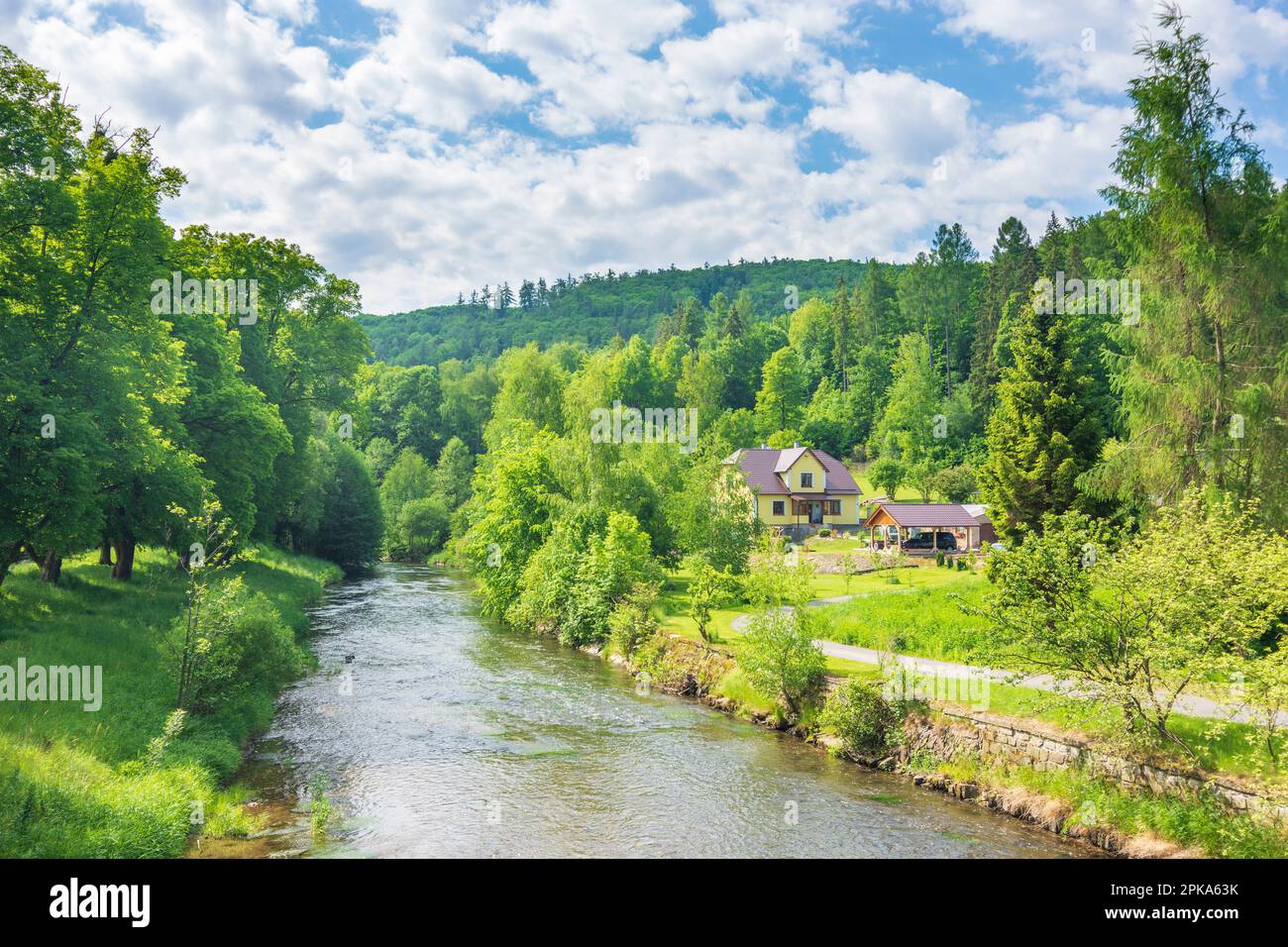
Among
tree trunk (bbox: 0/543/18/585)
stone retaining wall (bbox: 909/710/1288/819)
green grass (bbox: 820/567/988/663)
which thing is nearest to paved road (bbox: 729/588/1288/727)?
green grass (bbox: 820/567/988/663)

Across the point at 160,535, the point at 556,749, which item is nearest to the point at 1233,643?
the point at 556,749

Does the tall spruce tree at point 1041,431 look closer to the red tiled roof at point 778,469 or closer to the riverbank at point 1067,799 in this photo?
the riverbank at point 1067,799

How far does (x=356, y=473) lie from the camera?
5916 cm

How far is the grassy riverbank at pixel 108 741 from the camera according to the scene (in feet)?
39.9

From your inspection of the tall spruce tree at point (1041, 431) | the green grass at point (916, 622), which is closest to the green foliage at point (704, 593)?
the green grass at point (916, 622)

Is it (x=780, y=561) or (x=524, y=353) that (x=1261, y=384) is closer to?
(x=780, y=561)

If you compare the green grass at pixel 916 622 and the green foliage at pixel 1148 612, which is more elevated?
the green foliage at pixel 1148 612

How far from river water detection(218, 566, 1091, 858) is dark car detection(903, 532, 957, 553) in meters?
28.3

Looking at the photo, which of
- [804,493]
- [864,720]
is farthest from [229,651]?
[804,493]

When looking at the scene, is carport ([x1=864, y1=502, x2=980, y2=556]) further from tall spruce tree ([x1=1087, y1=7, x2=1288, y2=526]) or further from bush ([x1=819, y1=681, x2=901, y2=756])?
bush ([x1=819, y1=681, x2=901, y2=756])

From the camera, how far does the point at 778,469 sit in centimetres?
6481

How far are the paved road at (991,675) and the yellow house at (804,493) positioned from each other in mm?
31139

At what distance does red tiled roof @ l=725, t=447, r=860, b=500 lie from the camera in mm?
63281

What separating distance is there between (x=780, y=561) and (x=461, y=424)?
76.9m
